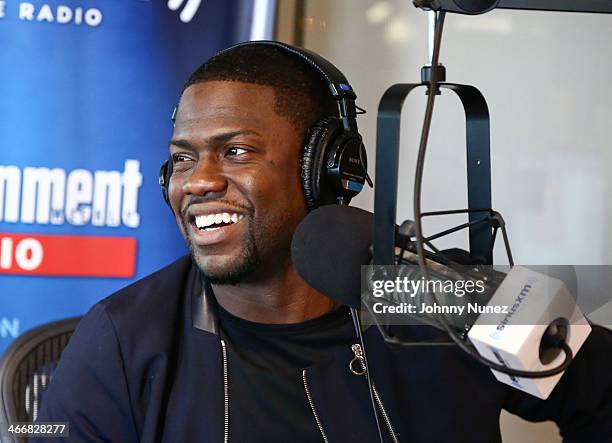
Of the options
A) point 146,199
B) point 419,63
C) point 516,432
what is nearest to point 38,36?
point 146,199

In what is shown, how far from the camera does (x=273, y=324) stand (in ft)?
3.82

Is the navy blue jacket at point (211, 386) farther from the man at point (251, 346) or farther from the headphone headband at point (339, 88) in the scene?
the headphone headband at point (339, 88)

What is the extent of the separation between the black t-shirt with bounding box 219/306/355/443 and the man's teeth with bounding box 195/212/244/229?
129mm

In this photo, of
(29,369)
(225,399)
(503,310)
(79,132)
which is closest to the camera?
(503,310)

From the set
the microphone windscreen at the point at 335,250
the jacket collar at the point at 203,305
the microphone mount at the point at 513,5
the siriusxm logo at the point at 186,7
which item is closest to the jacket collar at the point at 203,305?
the jacket collar at the point at 203,305

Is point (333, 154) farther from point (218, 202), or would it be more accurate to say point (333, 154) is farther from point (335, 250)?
point (335, 250)

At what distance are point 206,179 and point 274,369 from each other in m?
0.27

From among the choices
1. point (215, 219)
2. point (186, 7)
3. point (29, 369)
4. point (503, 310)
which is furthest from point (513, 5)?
point (186, 7)

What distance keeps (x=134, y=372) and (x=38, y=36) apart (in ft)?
3.42

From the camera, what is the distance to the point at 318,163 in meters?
1.12

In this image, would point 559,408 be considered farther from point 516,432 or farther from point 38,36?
point 38,36

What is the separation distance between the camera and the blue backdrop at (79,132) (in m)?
1.83

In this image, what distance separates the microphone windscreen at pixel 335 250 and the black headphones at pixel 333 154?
0.23 meters

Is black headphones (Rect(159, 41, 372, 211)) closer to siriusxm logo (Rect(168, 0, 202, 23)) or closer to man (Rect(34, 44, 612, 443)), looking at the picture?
man (Rect(34, 44, 612, 443))
